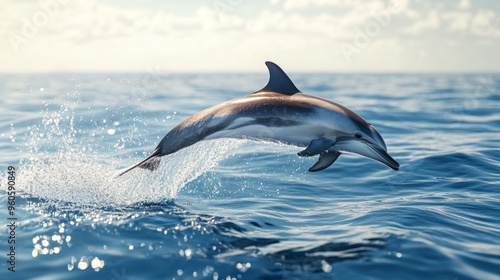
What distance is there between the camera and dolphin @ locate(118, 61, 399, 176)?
285 inches

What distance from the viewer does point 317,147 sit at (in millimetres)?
6953

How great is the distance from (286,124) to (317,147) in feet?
2.01

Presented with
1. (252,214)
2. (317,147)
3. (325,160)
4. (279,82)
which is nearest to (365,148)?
(325,160)

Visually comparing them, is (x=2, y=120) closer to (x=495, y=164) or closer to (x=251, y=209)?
(x=251, y=209)

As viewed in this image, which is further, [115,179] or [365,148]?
[115,179]

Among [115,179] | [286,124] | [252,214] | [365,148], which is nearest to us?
Answer: [286,124]

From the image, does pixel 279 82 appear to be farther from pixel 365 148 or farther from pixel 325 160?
pixel 365 148

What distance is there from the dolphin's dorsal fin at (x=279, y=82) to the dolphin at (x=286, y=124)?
15 millimetres

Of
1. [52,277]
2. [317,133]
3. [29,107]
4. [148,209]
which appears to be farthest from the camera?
[29,107]

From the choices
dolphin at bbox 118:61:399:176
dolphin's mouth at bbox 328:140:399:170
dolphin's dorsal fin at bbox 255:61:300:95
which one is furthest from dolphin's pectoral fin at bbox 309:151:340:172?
dolphin's dorsal fin at bbox 255:61:300:95

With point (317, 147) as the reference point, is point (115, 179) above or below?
below

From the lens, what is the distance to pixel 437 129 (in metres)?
17.4

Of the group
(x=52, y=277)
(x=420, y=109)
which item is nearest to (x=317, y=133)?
(x=52, y=277)

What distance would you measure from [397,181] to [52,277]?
6.87 m
